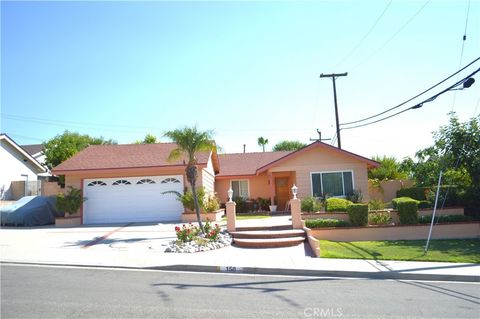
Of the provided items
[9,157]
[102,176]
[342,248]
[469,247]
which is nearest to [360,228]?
[342,248]

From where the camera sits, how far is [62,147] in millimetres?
38125

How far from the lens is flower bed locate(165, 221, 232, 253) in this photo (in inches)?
510

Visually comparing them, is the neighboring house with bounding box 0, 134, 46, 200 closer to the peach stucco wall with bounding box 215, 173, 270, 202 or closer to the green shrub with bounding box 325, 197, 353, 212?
the peach stucco wall with bounding box 215, 173, 270, 202

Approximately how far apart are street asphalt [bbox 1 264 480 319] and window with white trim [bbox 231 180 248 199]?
1854 cm

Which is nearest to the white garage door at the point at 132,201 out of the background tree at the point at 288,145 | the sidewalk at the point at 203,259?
the sidewalk at the point at 203,259

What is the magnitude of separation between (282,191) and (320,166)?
16.6 ft

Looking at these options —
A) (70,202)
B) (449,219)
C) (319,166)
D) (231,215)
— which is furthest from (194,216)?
(449,219)

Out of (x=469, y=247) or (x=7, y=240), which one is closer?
(x=469, y=247)

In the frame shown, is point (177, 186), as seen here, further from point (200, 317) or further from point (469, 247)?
point (200, 317)

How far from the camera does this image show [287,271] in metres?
10.2

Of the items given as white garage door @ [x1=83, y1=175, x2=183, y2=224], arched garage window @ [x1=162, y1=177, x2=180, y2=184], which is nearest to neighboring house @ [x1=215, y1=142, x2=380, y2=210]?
arched garage window @ [x1=162, y1=177, x2=180, y2=184]

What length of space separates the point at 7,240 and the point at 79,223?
5697 mm

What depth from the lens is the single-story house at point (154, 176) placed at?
21156mm

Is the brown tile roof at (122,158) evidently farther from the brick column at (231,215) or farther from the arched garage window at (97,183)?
the brick column at (231,215)
